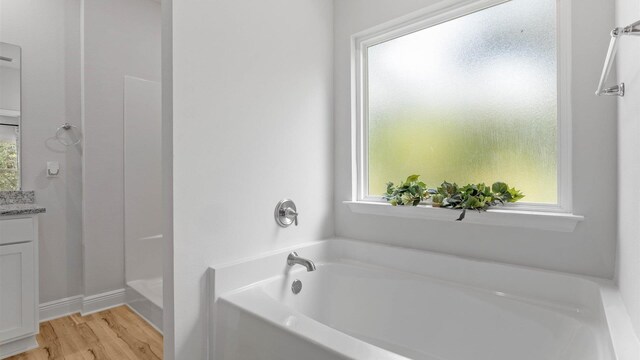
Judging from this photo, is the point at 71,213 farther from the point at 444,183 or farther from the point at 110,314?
the point at 444,183

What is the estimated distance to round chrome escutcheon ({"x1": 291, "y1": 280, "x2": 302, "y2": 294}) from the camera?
65.1 inches

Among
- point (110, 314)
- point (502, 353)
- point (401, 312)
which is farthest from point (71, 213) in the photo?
point (502, 353)

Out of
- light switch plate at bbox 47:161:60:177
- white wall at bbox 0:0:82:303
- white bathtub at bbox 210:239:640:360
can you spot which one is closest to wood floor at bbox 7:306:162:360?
white wall at bbox 0:0:82:303

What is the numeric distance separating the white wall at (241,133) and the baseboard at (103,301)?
174 centimetres

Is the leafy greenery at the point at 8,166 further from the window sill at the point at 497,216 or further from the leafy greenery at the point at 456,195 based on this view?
the leafy greenery at the point at 456,195

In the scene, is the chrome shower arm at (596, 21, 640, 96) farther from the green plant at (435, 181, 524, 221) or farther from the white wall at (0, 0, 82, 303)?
the white wall at (0, 0, 82, 303)

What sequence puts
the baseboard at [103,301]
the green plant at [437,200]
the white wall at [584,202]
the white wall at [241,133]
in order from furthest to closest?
the baseboard at [103,301]
the green plant at [437,200]
the white wall at [241,133]
the white wall at [584,202]

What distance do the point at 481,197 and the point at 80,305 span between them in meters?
3.08

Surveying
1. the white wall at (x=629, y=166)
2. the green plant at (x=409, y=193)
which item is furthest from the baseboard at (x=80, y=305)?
the white wall at (x=629, y=166)

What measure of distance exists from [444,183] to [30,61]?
10.1 feet

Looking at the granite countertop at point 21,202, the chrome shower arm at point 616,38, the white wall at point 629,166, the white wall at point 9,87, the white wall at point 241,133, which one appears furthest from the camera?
the white wall at point 9,87

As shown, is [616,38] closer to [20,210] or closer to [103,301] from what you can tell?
[20,210]

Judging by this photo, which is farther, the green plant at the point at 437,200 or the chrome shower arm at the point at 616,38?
the green plant at the point at 437,200

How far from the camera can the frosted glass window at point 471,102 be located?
144cm
